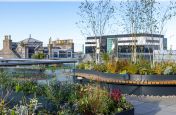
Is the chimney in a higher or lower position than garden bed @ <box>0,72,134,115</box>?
higher

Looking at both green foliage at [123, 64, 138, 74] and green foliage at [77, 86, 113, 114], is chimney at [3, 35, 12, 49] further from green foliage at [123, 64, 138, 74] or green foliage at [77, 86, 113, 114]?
green foliage at [77, 86, 113, 114]

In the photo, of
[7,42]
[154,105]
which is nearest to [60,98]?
[154,105]

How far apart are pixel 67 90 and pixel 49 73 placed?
55.8 inches

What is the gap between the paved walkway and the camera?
21.3 ft

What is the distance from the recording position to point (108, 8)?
50.9ft

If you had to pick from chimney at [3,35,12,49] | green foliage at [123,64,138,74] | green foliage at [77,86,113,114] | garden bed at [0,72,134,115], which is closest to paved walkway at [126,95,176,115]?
garden bed at [0,72,134,115]

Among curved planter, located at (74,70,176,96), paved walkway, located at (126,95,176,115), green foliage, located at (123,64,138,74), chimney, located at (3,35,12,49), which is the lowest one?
paved walkway, located at (126,95,176,115)

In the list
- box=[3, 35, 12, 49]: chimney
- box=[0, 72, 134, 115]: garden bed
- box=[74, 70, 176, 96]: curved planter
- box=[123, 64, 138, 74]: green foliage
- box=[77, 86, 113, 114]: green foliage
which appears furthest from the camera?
box=[3, 35, 12, 49]: chimney

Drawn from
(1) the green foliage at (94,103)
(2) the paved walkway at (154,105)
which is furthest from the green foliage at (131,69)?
(1) the green foliage at (94,103)

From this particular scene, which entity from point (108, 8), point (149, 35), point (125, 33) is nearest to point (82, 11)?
point (108, 8)

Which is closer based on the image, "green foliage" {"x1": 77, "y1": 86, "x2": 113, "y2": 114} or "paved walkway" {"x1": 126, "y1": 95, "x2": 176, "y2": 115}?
"green foliage" {"x1": 77, "y1": 86, "x2": 113, "y2": 114}

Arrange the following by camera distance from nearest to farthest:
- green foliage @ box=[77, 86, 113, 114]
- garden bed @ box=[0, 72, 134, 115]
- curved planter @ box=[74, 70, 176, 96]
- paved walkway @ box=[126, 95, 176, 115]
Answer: garden bed @ box=[0, 72, 134, 115], green foliage @ box=[77, 86, 113, 114], paved walkway @ box=[126, 95, 176, 115], curved planter @ box=[74, 70, 176, 96]

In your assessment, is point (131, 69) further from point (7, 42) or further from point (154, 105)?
point (7, 42)

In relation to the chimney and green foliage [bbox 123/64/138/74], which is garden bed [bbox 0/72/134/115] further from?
the chimney
